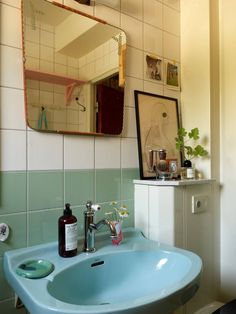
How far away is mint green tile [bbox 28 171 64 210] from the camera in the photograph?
997 millimetres

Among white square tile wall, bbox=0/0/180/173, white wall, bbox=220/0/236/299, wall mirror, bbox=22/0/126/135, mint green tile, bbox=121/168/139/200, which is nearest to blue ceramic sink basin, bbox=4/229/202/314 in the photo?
mint green tile, bbox=121/168/139/200

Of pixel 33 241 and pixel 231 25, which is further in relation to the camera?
pixel 231 25

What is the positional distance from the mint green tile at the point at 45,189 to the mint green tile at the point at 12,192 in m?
0.03

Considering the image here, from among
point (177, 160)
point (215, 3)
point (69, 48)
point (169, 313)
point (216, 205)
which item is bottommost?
point (169, 313)

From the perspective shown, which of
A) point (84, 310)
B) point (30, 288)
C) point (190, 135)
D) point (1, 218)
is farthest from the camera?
point (190, 135)

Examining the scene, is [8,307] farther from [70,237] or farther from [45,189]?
[45,189]

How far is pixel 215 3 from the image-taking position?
1529 millimetres

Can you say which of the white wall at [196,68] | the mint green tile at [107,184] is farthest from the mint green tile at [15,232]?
the white wall at [196,68]

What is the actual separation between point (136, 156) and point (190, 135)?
36 centimetres

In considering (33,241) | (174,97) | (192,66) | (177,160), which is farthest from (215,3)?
(33,241)

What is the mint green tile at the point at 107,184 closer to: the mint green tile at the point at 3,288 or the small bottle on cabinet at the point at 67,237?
the small bottle on cabinet at the point at 67,237

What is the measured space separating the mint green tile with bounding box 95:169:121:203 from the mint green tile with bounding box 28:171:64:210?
19cm

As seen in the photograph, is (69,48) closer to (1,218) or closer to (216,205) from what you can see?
(1,218)

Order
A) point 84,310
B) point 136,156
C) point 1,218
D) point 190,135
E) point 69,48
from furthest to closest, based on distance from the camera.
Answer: point 190,135, point 136,156, point 69,48, point 1,218, point 84,310
